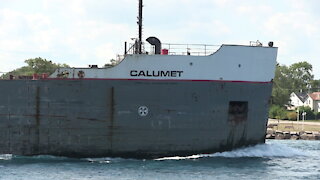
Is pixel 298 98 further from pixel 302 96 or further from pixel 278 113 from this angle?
pixel 278 113

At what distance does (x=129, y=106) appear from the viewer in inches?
1212

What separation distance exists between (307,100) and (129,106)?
97.9 m

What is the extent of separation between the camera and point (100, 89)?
101 ft

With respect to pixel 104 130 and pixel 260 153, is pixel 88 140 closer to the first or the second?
pixel 104 130

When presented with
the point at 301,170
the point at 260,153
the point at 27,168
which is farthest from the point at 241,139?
the point at 27,168

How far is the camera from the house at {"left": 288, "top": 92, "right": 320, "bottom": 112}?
121m

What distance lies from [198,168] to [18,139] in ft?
28.3

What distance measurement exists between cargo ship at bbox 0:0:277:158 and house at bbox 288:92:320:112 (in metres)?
87.1

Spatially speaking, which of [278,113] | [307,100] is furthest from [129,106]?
[307,100]

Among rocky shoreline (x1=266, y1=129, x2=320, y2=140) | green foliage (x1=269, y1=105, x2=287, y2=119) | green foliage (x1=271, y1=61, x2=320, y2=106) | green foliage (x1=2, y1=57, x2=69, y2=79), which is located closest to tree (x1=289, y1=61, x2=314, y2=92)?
green foliage (x1=271, y1=61, x2=320, y2=106)

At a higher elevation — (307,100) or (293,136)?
(307,100)

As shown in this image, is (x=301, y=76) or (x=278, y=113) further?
(x=301, y=76)

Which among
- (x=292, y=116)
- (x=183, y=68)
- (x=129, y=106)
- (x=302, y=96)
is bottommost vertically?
(x=292, y=116)

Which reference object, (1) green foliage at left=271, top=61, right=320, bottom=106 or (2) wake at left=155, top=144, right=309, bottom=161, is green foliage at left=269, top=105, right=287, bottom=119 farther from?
(2) wake at left=155, top=144, right=309, bottom=161
